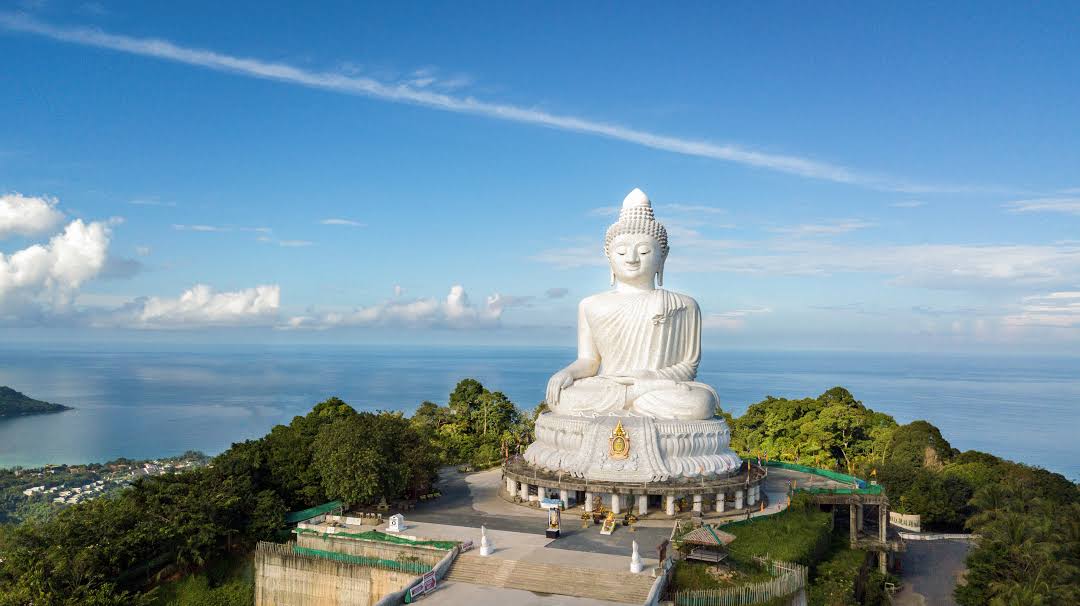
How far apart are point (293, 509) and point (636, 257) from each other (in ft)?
44.1

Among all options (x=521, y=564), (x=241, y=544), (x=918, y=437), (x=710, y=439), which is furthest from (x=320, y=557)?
(x=918, y=437)

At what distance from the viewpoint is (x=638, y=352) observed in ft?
84.3

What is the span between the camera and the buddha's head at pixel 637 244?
26328 mm

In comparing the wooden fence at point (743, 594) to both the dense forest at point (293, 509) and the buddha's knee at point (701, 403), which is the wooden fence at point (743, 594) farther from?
the buddha's knee at point (701, 403)

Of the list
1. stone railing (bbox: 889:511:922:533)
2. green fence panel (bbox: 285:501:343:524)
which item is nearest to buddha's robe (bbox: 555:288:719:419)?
green fence panel (bbox: 285:501:343:524)

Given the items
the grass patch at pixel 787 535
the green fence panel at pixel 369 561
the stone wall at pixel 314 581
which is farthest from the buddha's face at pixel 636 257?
the stone wall at pixel 314 581

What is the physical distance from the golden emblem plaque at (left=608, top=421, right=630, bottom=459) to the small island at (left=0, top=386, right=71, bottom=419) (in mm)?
58313

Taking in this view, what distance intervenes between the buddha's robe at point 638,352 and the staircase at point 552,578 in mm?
7468

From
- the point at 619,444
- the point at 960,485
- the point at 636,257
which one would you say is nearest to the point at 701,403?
the point at 619,444

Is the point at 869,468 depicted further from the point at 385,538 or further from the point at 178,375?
the point at 178,375

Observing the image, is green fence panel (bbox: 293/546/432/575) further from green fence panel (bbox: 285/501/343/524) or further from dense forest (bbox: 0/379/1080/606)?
green fence panel (bbox: 285/501/343/524)

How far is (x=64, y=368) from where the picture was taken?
16888cm

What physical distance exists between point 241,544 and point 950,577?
20793 millimetres

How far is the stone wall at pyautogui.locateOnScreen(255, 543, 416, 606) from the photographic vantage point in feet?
58.1
